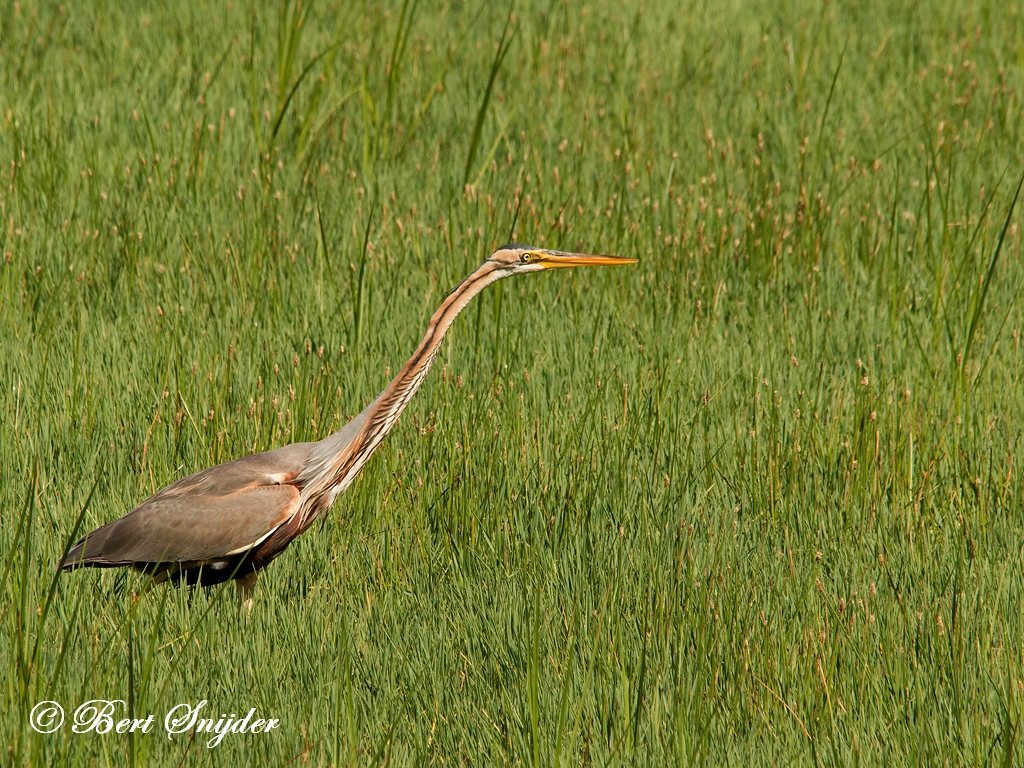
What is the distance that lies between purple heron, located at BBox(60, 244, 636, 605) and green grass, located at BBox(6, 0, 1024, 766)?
0.41 ft

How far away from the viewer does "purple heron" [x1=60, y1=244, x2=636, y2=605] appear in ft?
12.0

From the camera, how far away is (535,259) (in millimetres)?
3826

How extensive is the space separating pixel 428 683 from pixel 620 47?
638 centimetres

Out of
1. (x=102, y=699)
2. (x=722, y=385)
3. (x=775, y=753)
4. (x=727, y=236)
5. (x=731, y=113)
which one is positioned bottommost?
(x=775, y=753)

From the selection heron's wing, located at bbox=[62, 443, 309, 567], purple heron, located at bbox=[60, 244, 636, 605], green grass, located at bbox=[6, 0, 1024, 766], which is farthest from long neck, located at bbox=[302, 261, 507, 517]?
green grass, located at bbox=[6, 0, 1024, 766]

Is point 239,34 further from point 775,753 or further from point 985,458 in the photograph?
point 775,753

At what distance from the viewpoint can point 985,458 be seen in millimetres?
4336

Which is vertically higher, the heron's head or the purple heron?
the heron's head

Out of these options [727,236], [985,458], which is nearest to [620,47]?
[727,236]

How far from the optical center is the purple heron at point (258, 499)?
366 cm

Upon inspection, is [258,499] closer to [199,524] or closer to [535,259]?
[199,524]

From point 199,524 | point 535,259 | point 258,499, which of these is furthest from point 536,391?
point 199,524

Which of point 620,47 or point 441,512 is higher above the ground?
point 620,47

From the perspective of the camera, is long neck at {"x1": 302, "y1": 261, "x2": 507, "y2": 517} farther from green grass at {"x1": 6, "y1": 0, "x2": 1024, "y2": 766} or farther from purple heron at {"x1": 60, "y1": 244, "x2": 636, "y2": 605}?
green grass at {"x1": 6, "y1": 0, "x2": 1024, "y2": 766}
